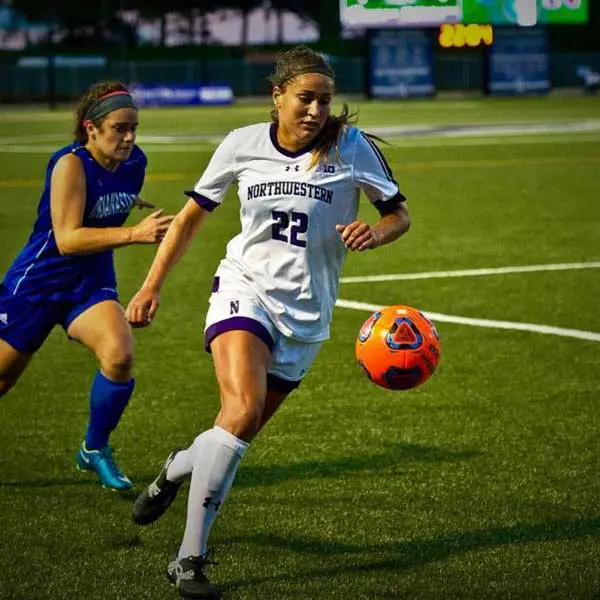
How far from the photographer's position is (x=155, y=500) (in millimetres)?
7043

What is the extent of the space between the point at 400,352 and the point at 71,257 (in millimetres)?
1843

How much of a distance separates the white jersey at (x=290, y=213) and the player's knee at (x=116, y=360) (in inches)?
51.2

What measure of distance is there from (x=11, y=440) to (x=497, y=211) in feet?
45.7

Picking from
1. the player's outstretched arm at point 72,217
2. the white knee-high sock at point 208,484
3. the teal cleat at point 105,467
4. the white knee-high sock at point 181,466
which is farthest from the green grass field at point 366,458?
the player's outstretched arm at point 72,217

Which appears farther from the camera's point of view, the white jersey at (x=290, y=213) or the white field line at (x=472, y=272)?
the white field line at (x=472, y=272)

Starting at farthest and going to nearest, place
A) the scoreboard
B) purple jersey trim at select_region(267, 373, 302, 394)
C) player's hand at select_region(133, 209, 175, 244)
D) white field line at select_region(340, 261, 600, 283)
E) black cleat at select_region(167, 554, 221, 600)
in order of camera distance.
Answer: the scoreboard, white field line at select_region(340, 261, 600, 283), player's hand at select_region(133, 209, 175, 244), purple jersey trim at select_region(267, 373, 302, 394), black cleat at select_region(167, 554, 221, 600)

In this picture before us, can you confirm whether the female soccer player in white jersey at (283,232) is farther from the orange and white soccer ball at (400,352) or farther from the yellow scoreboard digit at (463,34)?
the yellow scoreboard digit at (463,34)

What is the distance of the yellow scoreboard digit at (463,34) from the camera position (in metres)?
63.5

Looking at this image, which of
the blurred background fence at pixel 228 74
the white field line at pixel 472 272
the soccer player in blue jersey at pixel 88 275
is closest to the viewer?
the soccer player in blue jersey at pixel 88 275

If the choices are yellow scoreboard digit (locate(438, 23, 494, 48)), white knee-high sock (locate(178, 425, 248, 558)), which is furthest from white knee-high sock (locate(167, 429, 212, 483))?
yellow scoreboard digit (locate(438, 23, 494, 48))

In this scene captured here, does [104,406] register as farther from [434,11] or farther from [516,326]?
[434,11]

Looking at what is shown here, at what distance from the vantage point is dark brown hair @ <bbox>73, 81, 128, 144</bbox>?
8148 millimetres

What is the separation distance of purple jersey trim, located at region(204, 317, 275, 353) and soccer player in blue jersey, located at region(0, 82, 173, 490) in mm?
1449

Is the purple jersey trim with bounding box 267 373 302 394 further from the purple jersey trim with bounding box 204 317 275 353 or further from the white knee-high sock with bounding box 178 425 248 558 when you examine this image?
the white knee-high sock with bounding box 178 425 248 558
